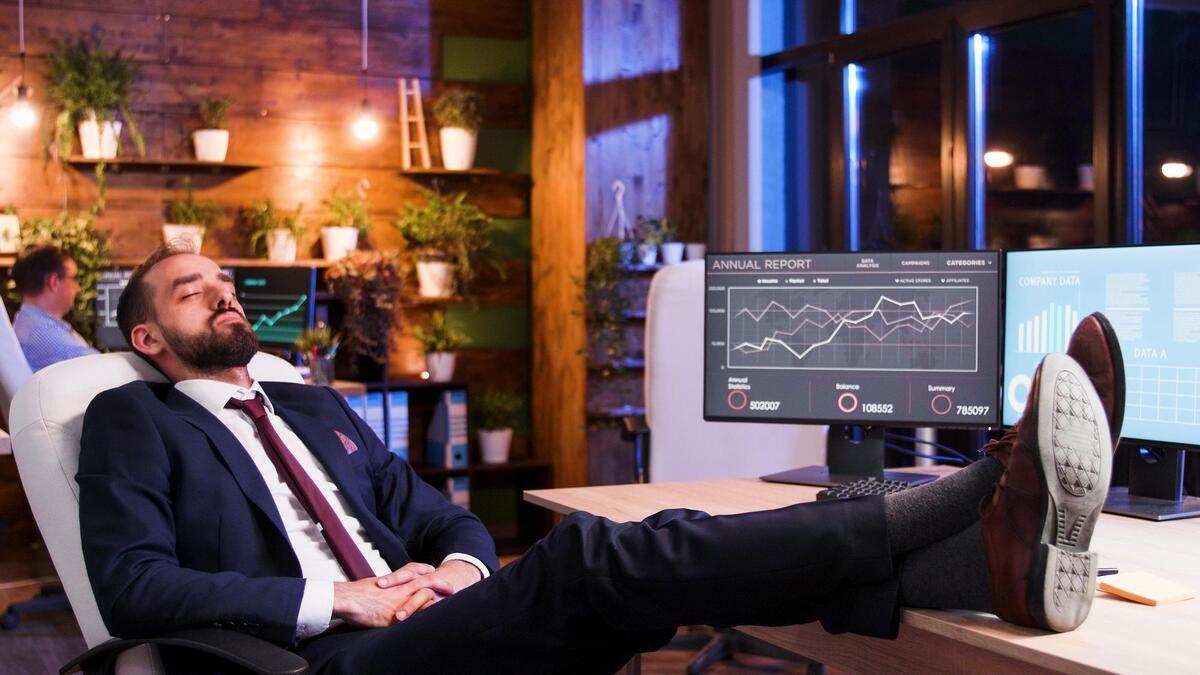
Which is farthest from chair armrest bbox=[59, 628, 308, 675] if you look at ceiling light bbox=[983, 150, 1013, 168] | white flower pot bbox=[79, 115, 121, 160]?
white flower pot bbox=[79, 115, 121, 160]

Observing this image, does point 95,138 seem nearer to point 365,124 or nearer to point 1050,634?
point 365,124

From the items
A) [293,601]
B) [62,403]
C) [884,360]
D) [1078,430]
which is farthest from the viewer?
[884,360]

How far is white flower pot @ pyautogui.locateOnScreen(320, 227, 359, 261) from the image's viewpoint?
18.5 ft

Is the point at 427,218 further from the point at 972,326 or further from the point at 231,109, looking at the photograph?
the point at 972,326

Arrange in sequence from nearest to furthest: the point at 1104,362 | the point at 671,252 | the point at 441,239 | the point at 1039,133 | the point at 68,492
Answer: the point at 1104,362, the point at 68,492, the point at 1039,133, the point at 671,252, the point at 441,239

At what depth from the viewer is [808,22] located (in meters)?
5.61

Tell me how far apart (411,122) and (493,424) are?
1430mm

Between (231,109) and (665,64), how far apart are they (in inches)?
75.5

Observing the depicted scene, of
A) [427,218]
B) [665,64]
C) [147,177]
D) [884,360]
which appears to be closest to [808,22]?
[665,64]

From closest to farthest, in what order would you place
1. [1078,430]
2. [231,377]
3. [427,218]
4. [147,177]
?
[1078,430] < [231,377] < [147,177] < [427,218]

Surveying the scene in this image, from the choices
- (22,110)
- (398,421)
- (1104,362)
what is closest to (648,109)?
(398,421)

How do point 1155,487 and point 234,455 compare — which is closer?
point 234,455

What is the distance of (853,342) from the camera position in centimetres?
267

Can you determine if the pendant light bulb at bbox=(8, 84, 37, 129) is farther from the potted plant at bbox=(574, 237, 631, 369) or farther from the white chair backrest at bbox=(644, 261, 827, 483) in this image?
the white chair backrest at bbox=(644, 261, 827, 483)
